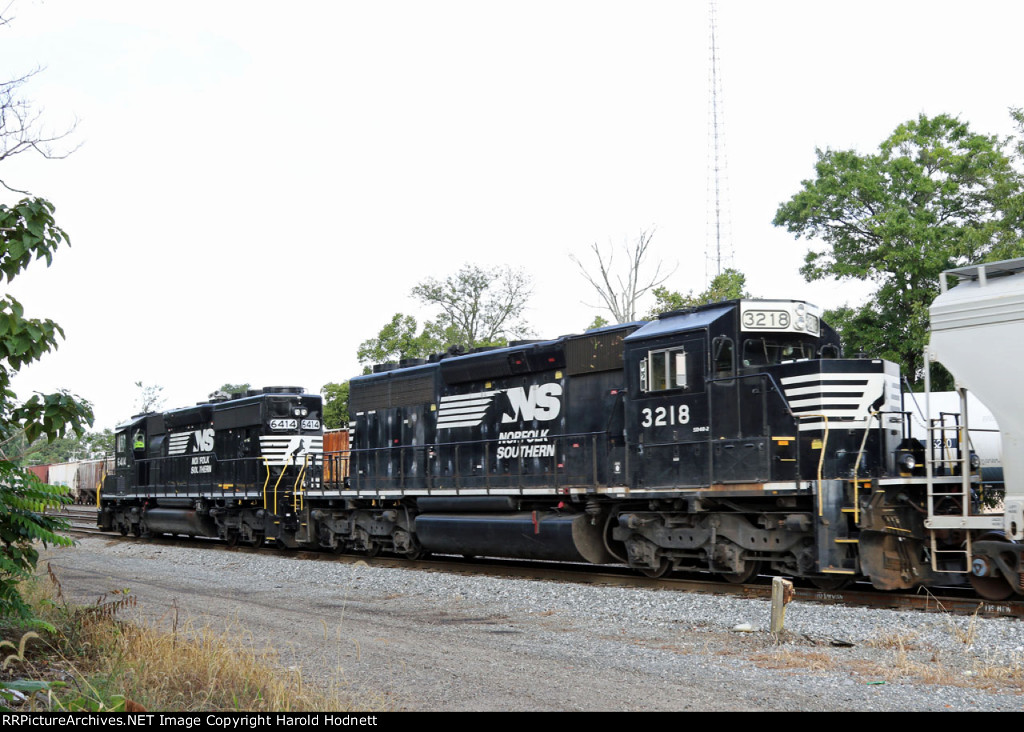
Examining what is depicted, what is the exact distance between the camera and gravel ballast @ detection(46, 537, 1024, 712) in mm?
6660

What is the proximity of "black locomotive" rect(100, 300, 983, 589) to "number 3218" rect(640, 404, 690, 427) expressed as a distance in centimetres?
3

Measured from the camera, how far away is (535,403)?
1692cm

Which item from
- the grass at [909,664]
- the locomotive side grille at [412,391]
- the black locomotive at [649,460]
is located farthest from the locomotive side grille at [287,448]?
the grass at [909,664]

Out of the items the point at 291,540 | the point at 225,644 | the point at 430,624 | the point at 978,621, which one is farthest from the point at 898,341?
the point at 225,644

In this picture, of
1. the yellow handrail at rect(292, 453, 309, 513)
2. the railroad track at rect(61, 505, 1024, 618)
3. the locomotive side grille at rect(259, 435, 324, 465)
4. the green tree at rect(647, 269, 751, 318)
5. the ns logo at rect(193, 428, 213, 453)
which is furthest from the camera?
the green tree at rect(647, 269, 751, 318)

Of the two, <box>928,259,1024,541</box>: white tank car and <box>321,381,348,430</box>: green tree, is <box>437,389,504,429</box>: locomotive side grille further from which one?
<box>321,381,348,430</box>: green tree

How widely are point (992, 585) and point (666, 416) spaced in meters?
4.79

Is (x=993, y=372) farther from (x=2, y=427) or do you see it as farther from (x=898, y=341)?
(x=898, y=341)

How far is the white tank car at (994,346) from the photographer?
10.4 meters

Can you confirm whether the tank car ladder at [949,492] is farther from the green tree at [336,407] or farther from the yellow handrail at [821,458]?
the green tree at [336,407]

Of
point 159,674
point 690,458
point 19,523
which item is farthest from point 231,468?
point 159,674

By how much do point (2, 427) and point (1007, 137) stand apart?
3447cm

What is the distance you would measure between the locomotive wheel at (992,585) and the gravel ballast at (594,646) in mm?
1091

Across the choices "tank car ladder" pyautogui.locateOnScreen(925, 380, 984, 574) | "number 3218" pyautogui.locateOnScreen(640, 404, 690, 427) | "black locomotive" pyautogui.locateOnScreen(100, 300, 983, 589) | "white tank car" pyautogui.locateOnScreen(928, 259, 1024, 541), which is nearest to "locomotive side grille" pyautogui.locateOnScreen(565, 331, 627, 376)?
"black locomotive" pyautogui.locateOnScreen(100, 300, 983, 589)
